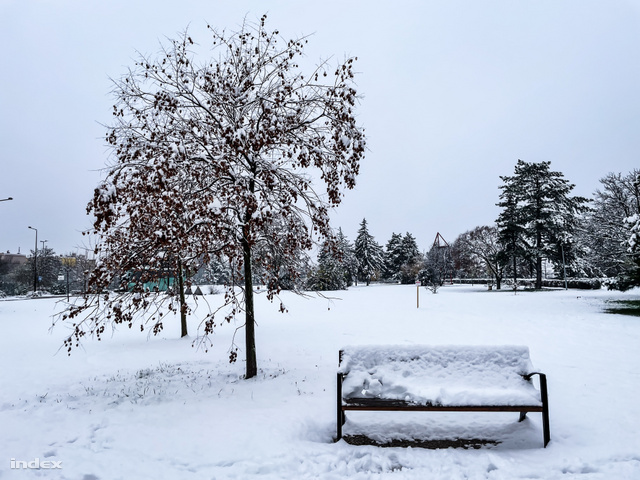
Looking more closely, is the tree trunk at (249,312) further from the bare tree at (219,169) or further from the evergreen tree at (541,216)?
the evergreen tree at (541,216)

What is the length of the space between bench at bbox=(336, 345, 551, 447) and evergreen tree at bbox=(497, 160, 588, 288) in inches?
1457

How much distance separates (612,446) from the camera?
398 cm

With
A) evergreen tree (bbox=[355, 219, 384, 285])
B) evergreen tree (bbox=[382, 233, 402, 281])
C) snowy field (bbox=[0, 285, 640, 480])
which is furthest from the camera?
evergreen tree (bbox=[382, 233, 402, 281])

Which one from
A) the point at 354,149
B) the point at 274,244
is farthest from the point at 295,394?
the point at 354,149

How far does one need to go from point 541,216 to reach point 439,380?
125 feet

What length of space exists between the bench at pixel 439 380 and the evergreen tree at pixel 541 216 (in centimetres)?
3701

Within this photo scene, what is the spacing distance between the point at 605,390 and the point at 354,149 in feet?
17.8

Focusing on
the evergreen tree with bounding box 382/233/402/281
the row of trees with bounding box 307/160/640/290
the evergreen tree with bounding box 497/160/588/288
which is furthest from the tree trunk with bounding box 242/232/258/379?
the evergreen tree with bounding box 382/233/402/281

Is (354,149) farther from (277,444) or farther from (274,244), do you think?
(277,444)

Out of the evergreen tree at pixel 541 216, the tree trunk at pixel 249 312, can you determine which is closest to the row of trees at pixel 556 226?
the evergreen tree at pixel 541 216

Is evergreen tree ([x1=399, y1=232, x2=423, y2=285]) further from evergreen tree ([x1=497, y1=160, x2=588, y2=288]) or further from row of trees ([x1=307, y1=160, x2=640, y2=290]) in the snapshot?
evergreen tree ([x1=497, y1=160, x2=588, y2=288])

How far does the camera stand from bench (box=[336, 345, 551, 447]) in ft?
13.4

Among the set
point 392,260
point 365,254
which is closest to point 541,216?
point 365,254

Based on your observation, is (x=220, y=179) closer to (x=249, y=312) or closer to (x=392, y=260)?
(x=249, y=312)
